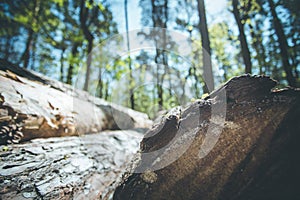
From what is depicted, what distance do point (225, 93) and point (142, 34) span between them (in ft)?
38.6

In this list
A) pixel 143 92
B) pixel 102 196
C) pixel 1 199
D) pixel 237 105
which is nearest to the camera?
pixel 1 199

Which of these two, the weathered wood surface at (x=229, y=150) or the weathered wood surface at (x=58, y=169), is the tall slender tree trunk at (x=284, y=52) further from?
the weathered wood surface at (x=58, y=169)

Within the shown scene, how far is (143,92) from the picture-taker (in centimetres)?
2214

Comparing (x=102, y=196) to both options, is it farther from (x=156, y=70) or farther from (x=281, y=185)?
(x=156, y=70)

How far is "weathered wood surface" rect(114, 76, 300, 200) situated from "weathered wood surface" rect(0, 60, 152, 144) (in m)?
1.92

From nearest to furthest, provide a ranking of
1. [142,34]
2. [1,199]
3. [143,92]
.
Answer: [1,199] < [142,34] < [143,92]

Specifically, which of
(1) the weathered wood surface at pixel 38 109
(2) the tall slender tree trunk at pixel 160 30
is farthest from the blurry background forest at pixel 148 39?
(1) the weathered wood surface at pixel 38 109

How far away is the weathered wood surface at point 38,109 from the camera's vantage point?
8.91ft

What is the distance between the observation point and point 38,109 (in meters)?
3.19

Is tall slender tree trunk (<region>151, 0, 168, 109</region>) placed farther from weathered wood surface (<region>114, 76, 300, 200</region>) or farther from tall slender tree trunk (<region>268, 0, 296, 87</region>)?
weathered wood surface (<region>114, 76, 300, 200</region>)

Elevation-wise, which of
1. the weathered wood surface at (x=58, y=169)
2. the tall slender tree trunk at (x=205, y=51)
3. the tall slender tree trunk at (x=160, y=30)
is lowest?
the weathered wood surface at (x=58, y=169)

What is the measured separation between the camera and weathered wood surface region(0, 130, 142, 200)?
1.94 m

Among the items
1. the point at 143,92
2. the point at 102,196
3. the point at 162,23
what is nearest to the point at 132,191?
the point at 102,196

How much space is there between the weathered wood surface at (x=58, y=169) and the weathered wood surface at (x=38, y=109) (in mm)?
303
